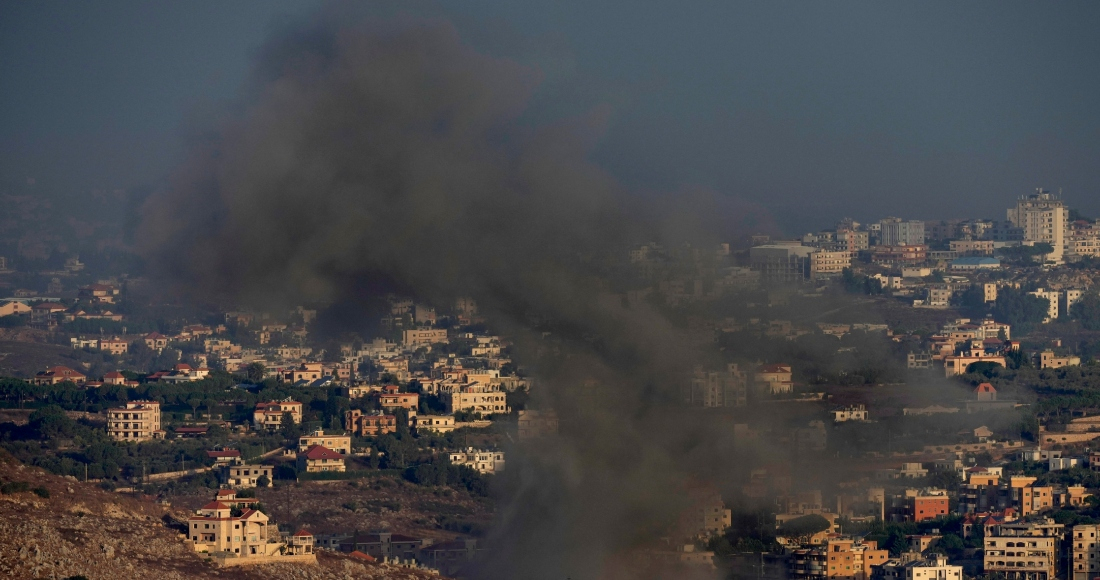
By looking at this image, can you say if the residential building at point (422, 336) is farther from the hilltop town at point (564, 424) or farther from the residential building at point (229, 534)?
A: the residential building at point (229, 534)

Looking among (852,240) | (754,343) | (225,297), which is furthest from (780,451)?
(852,240)

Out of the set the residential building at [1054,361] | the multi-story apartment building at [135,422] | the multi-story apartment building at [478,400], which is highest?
the residential building at [1054,361]

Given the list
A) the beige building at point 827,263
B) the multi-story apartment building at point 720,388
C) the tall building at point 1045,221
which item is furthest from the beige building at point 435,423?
the tall building at point 1045,221

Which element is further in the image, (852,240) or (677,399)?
(852,240)

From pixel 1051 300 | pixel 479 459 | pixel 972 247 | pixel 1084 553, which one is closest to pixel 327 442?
pixel 479 459

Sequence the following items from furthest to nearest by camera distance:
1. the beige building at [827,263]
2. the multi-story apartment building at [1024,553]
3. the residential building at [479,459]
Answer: the beige building at [827,263], the residential building at [479,459], the multi-story apartment building at [1024,553]

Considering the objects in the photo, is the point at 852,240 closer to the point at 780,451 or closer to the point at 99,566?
the point at 780,451

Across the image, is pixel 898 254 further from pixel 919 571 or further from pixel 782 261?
pixel 919 571
